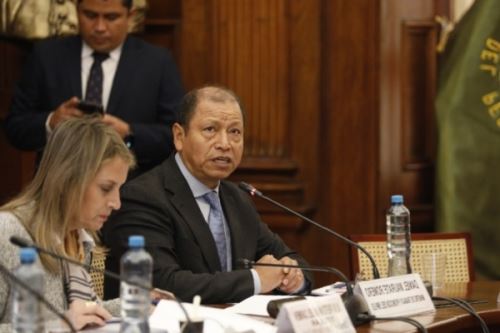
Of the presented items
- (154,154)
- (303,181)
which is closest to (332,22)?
(303,181)

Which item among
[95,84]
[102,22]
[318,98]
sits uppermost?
[102,22]

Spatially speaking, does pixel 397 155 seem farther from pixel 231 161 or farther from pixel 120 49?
pixel 231 161

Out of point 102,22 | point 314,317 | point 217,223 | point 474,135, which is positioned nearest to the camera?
point 314,317

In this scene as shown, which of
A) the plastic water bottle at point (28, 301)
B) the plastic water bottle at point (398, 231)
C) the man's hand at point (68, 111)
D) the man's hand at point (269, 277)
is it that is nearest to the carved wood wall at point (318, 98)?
the man's hand at point (68, 111)

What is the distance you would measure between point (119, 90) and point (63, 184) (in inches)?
78.6

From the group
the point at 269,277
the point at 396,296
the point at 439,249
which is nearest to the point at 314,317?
the point at 396,296

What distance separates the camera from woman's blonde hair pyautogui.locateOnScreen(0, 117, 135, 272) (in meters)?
3.05

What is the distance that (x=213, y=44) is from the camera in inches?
230

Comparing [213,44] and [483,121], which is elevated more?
[213,44]

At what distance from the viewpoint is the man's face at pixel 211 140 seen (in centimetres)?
398

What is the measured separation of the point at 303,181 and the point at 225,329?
3035 mm

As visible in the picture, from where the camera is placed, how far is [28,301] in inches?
92.4

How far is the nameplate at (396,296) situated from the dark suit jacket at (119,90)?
1.91 meters

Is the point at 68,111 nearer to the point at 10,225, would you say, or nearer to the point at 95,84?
the point at 95,84
